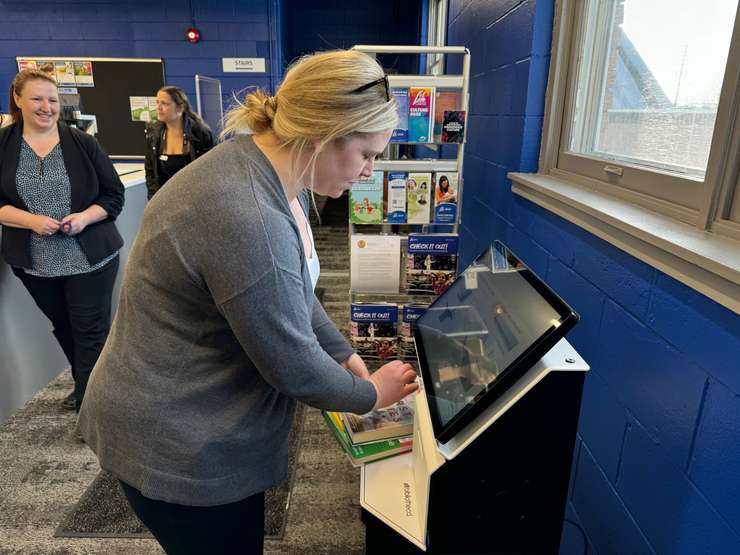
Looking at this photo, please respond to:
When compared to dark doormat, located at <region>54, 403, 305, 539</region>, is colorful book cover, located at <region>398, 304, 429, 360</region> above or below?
above

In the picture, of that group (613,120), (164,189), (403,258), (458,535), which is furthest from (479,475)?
(403,258)

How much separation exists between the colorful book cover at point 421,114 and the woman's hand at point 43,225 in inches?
61.7

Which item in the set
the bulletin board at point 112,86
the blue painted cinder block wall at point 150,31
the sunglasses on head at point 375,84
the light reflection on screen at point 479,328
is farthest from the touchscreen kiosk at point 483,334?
the bulletin board at point 112,86

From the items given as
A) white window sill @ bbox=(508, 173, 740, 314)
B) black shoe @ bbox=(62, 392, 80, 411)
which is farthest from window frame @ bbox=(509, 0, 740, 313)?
black shoe @ bbox=(62, 392, 80, 411)

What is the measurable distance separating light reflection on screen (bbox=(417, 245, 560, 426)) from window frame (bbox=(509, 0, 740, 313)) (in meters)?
0.28

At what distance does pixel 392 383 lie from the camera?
97 cm

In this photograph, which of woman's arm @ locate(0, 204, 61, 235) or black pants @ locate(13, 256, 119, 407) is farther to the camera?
black pants @ locate(13, 256, 119, 407)

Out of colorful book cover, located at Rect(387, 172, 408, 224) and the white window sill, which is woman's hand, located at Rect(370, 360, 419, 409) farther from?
colorful book cover, located at Rect(387, 172, 408, 224)

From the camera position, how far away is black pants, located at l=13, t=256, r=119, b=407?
7.04ft

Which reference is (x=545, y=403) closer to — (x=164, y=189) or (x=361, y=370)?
(x=361, y=370)

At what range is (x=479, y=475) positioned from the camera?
810 mm

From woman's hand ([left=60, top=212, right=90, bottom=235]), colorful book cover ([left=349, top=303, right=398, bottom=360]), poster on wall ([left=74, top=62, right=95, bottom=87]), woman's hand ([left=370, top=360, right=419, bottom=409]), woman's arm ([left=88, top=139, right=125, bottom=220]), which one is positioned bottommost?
colorful book cover ([left=349, top=303, right=398, bottom=360])

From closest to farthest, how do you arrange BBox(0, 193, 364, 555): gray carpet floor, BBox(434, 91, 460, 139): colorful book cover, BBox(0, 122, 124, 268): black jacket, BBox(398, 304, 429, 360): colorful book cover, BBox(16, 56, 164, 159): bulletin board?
1. BBox(0, 193, 364, 555): gray carpet floor
2. BBox(0, 122, 124, 268): black jacket
3. BBox(434, 91, 460, 139): colorful book cover
4. BBox(398, 304, 429, 360): colorful book cover
5. BBox(16, 56, 164, 159): bulletin board

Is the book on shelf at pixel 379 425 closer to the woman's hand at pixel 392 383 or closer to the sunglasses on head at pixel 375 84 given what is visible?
the woman's hand at pixel 392 383
